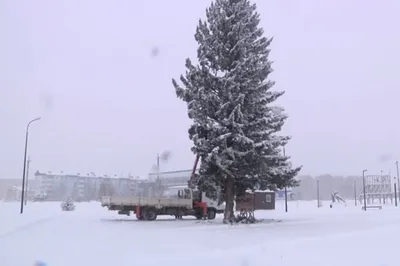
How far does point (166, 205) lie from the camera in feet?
114

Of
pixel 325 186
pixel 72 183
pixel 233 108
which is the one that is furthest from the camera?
pixel 325 186

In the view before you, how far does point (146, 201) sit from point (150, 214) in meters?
1.01

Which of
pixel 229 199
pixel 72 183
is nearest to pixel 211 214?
pixel 229 199

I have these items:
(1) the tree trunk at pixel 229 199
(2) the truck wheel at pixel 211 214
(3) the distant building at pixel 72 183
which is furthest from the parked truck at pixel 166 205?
(3) the distant building at pixel 72 183

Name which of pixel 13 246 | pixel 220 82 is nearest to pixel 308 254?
pixel 13 246

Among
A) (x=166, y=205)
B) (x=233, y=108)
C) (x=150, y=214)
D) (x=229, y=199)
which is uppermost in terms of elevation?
(x=233, y=108)

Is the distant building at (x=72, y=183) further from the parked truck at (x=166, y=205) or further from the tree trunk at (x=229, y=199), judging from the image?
the tree trunk at (x=229, y=199)

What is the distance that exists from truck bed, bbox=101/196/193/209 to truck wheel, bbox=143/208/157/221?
435 millimetres

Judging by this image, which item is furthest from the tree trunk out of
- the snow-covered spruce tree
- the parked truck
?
the parked truck

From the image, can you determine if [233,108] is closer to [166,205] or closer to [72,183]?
[166,205]

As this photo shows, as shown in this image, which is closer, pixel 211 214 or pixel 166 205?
pixel 166 205

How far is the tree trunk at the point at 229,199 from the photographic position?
31188 millimetres

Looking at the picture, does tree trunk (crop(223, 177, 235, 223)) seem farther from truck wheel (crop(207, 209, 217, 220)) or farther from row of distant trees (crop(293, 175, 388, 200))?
row of distant trees (crop(293, 175, 388, 200))

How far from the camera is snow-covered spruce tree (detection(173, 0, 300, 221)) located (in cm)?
3006
